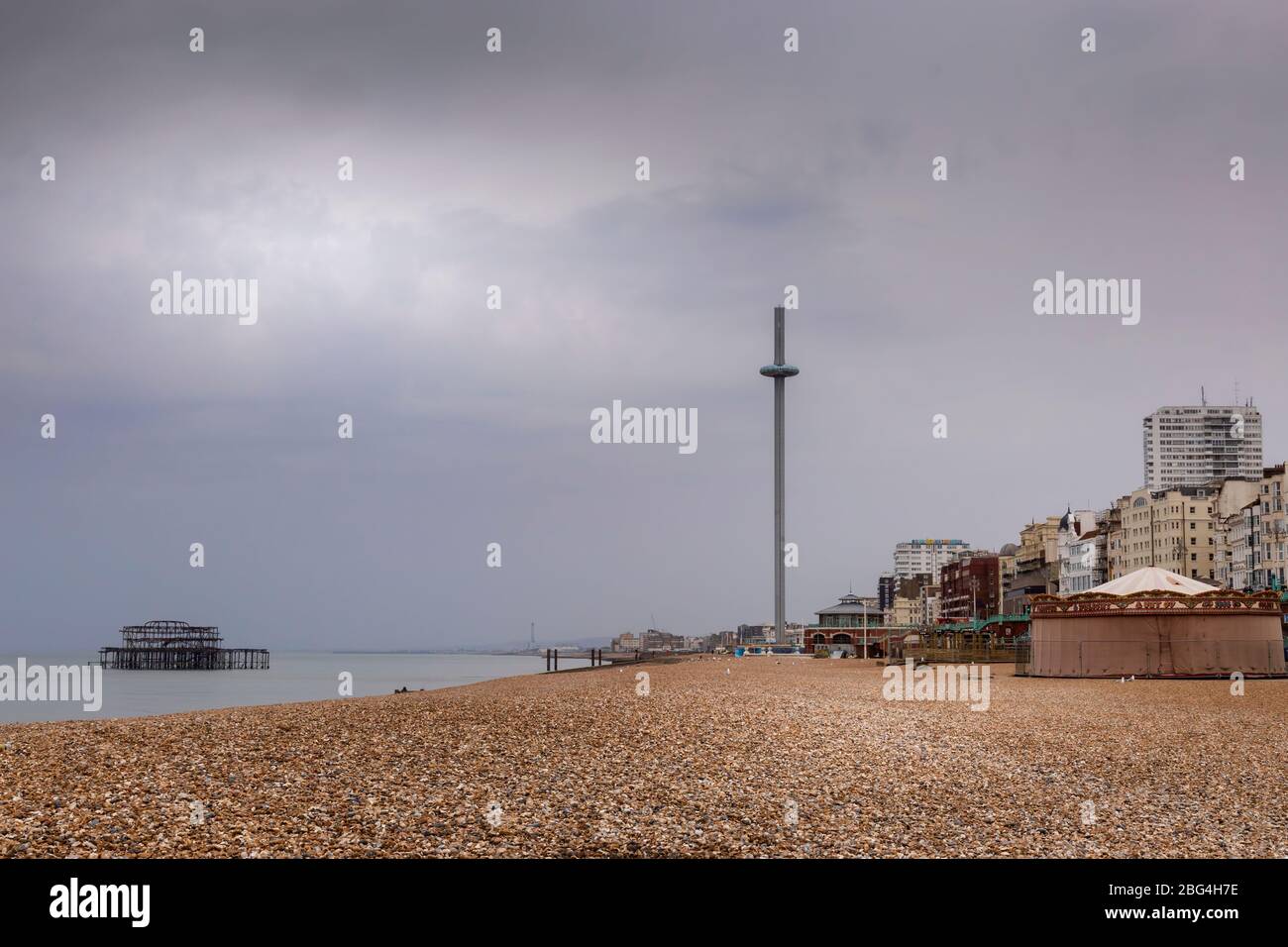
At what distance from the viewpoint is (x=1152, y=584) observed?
163 feet

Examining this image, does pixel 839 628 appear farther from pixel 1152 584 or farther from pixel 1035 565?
pixel 1152 584

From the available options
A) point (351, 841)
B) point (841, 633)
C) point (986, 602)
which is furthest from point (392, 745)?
point (986, 602)

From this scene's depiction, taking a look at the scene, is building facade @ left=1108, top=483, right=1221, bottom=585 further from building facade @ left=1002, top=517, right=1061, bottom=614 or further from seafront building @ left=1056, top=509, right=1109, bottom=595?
building facade @ left=1002, top=517, right=1061, bottom=614

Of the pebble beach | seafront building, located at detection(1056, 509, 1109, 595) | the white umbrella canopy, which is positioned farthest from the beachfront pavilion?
the pebble beach

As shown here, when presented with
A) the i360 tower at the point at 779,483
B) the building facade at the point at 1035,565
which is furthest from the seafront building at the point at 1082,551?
the i360 tower at the point at 779,483

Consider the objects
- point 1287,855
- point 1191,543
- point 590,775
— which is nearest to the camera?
point 1287,855

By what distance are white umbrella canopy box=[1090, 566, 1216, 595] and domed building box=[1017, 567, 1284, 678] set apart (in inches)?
1.7

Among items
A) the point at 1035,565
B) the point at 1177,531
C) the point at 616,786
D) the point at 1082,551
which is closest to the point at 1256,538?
the point at 1177,531

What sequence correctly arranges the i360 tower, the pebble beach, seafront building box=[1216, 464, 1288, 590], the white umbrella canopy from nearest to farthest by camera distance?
the pebble beach → the white umbrella canopy → seafront building box=[1216, 464, 1288, 590] → the i360 tower

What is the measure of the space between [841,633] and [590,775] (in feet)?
434

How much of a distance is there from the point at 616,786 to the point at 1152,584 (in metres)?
40.5

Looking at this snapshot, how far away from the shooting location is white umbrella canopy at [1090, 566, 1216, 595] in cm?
4931
